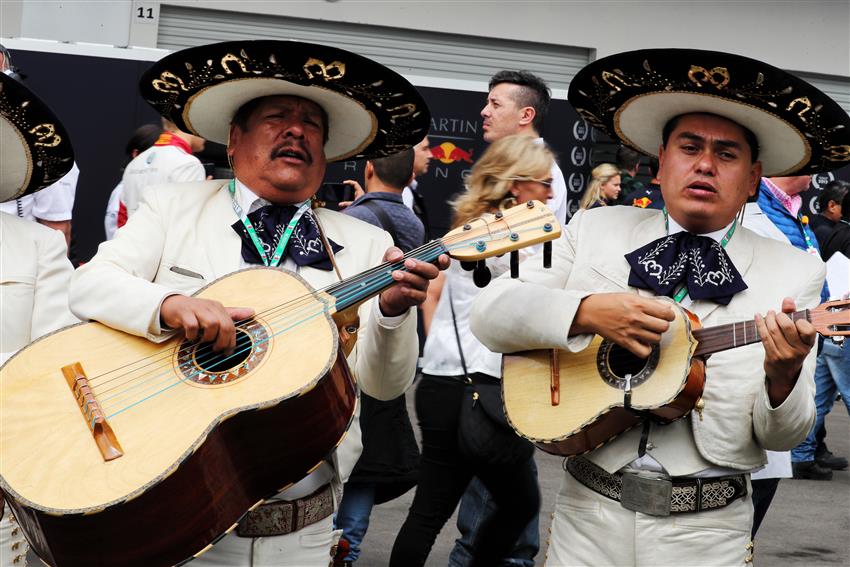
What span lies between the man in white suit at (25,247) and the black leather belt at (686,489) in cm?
184

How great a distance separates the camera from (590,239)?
149 inches

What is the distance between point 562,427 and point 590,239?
0.66 metres

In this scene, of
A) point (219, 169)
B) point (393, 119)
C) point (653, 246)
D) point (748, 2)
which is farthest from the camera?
point (748, 2)

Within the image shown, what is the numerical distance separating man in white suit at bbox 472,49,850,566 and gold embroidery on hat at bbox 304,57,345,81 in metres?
0.76

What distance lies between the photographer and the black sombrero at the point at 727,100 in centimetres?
345

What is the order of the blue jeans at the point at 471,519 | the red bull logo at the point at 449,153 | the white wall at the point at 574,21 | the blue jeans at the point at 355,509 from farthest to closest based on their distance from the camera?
the white wall at the point at 574,21
the red bull logo at the point at 449,153
the blue jeans at the point at 355,509
the blue jeans at the point at 471,519

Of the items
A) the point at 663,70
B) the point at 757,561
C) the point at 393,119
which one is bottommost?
the point at 757,561

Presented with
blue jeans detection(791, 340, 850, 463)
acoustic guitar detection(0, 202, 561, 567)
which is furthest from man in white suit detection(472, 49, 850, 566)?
blue jeans detection(791, 340, 850, 463)

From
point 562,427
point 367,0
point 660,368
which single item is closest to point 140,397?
point 562,427

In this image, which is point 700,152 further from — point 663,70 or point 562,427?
point 562,427

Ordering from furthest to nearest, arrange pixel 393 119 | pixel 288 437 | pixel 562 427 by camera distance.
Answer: pixel 393 119
pixel 562 427
pixel 288 437

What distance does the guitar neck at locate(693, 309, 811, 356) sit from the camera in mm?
3297

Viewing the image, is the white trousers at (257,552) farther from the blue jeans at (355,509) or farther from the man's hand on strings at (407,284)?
the blue jeans at (355,509)

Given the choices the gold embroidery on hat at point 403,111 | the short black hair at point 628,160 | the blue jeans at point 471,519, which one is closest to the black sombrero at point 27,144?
the gold embroidery on hat at point 403,111
